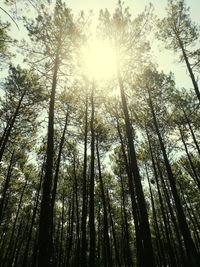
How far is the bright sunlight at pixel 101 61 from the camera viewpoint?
44.8ft

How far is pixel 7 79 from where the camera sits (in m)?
17.4

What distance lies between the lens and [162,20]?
54.2 feet

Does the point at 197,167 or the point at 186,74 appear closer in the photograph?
the point at 186,74

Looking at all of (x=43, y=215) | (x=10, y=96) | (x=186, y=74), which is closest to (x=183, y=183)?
(x=186, y=74)

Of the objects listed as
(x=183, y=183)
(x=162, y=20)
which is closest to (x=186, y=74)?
(x=162, y=20)

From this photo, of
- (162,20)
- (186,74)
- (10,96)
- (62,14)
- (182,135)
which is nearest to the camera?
(62,14)

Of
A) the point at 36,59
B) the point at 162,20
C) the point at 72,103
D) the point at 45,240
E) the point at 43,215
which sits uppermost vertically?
the point at 162,20

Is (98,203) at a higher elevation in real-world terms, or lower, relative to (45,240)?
higher

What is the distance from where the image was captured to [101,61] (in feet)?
47.5

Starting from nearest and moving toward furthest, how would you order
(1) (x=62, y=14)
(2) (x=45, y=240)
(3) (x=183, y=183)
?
(2) (x=45, y=240) < (1) (x=62, y=14) < (3) (x=183, y=183)

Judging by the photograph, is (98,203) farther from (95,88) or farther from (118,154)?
(95,88)

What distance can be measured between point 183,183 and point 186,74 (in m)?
18.8

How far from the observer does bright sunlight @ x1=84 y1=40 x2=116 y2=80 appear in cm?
1364

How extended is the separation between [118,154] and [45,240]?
15.6 m
